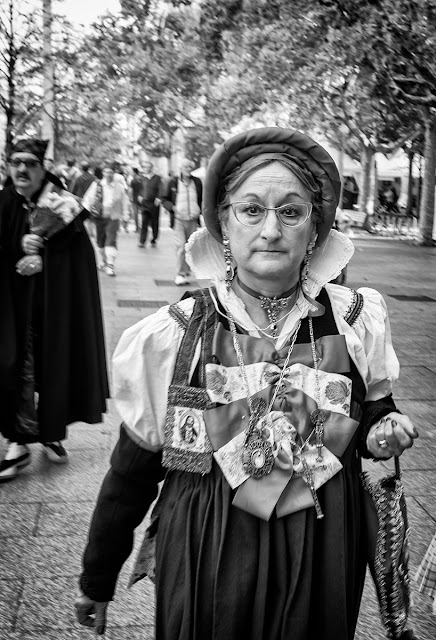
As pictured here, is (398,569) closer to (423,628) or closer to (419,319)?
(423,628)

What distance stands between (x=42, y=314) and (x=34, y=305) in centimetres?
7

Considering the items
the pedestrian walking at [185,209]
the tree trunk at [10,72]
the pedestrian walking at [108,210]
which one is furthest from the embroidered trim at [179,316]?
the pedestrian walking at [108,210]

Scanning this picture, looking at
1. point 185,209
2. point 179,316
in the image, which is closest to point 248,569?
point 179,316

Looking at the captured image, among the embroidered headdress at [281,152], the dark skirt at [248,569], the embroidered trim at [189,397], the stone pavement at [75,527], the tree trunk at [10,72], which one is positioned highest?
the tree trunk at [10,72]

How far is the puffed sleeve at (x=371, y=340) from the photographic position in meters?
2.07

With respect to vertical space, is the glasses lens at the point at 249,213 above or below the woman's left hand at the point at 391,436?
above

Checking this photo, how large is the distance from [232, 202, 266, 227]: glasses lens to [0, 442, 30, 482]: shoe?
9.82ft

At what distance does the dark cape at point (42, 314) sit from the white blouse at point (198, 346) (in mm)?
2620

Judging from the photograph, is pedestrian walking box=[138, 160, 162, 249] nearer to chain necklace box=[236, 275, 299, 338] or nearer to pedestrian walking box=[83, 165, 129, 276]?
pedestrian walking box=[83, 165, 129, 276]

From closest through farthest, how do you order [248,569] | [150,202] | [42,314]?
[248,569] → [42,314] → [150,202]

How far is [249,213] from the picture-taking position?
1.99 m

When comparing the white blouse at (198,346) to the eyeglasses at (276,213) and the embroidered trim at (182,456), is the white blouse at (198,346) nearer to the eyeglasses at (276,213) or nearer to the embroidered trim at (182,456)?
the embroidered trim at (182,456)

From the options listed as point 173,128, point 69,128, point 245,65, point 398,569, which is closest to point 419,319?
point 398,569

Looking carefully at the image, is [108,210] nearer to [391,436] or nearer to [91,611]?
[91,611]
